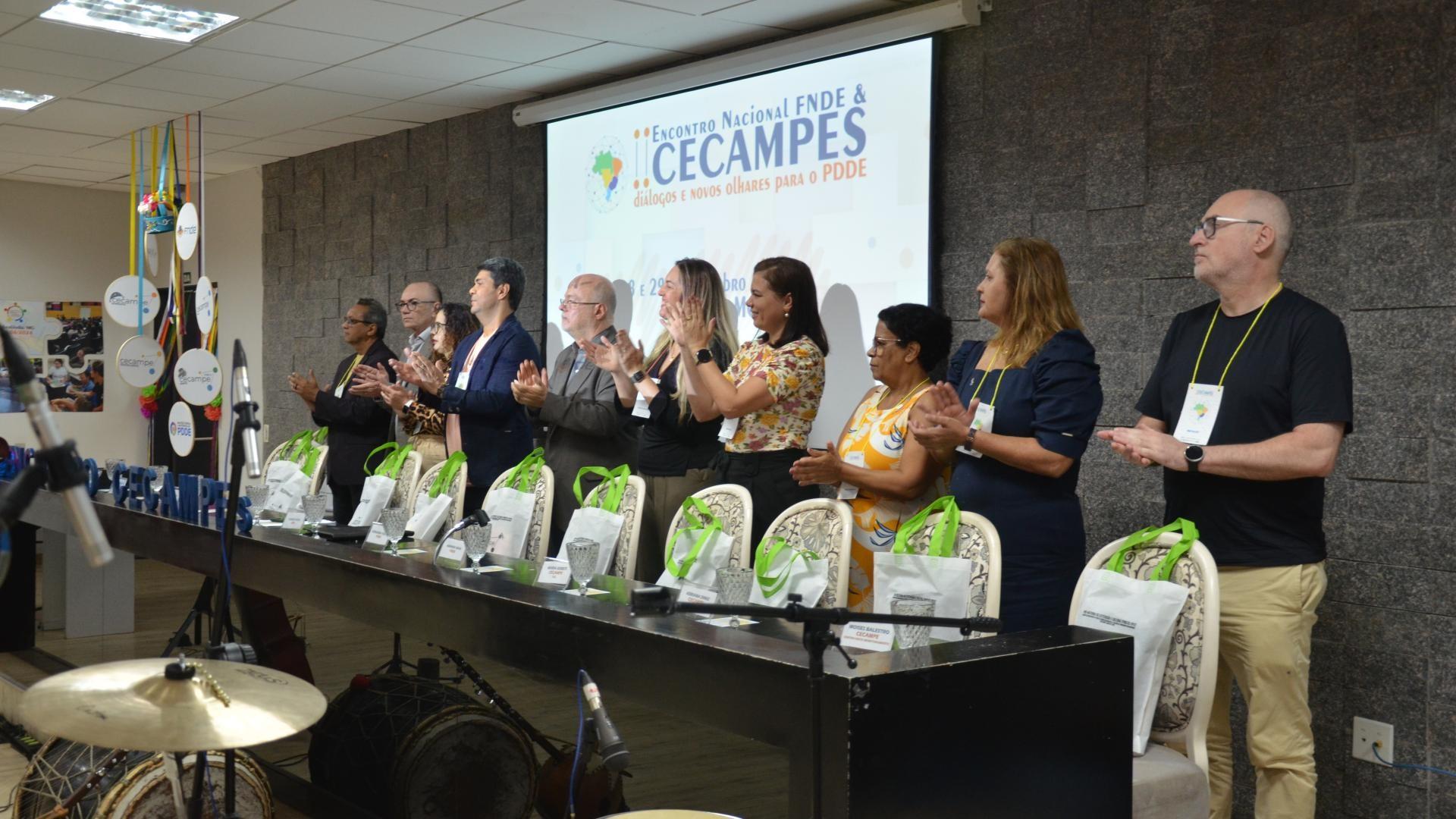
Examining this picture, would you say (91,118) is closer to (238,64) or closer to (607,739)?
(238,64)

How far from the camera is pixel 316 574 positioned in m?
3.08

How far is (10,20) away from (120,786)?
3567 millimetres

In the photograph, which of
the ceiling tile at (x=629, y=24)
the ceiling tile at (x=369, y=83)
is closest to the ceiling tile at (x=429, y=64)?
the ceiling tile at (x=369, y=83)

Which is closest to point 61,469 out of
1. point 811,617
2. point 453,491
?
point 811,617

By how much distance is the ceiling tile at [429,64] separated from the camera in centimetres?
529

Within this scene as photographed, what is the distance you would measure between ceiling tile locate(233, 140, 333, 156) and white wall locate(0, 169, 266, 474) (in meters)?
0.70

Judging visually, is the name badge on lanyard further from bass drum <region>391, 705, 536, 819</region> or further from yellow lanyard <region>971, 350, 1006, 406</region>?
bass drum <region>391, 705, 536, 819</region>

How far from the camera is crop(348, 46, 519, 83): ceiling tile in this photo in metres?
5.29

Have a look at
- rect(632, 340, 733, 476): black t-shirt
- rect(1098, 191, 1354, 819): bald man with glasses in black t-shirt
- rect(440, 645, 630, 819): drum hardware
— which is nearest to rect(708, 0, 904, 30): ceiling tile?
rect(632, 340, 733, 476): black t-shirt

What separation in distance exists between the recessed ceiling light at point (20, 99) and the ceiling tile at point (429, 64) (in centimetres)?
193

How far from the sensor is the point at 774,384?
142 inches

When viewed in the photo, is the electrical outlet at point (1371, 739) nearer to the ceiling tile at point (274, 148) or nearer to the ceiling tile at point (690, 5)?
the ceiling tile at point (690, 5)

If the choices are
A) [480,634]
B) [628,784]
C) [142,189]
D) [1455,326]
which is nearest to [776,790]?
[628,784]

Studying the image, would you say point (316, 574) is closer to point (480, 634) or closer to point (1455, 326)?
point (480, 634)
